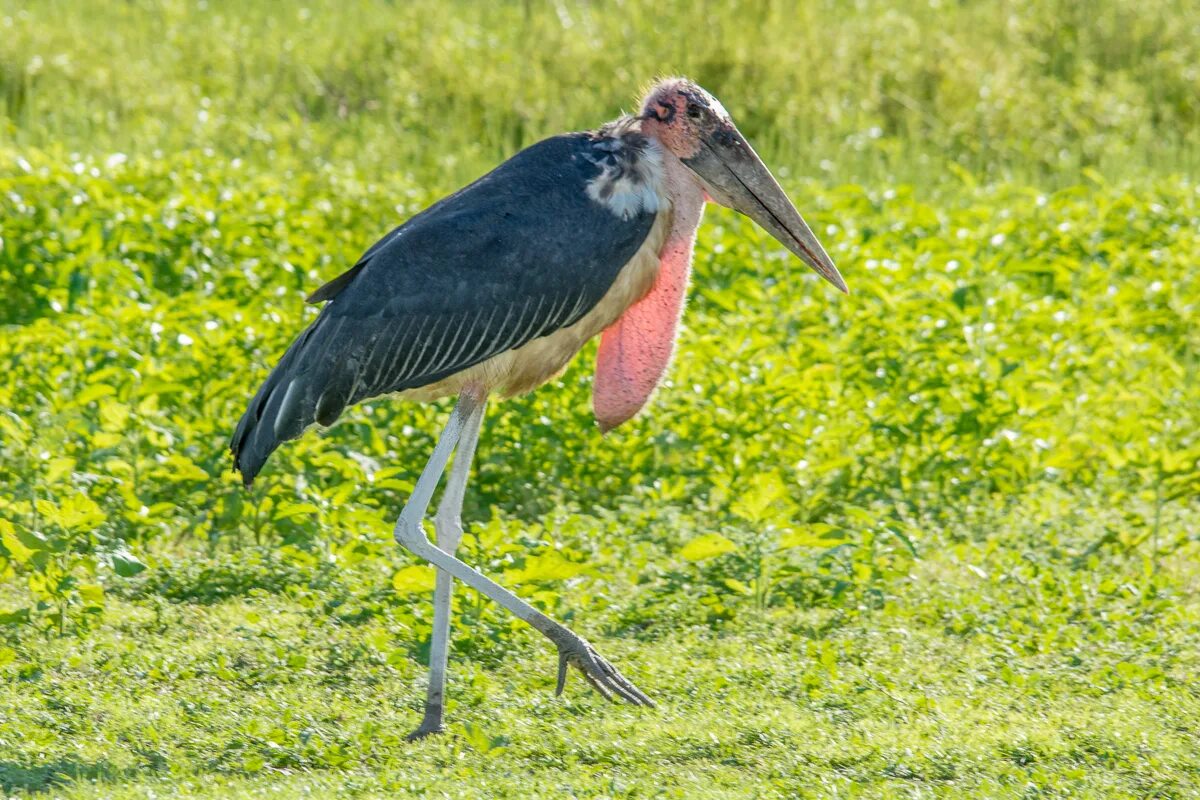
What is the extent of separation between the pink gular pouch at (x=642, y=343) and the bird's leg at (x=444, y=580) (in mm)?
338

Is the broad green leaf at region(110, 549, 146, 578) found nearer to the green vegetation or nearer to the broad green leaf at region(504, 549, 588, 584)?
the green vegetation

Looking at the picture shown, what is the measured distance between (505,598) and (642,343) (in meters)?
0.74

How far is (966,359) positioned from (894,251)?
1.14 m

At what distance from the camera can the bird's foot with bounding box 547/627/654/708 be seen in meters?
4.00

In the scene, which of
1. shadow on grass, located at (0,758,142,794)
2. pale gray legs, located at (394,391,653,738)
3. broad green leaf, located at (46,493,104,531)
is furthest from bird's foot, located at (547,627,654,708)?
broad green leaf, located at (46,493,104,531)

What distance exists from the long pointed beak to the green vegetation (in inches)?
31.3

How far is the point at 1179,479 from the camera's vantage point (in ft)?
18.6

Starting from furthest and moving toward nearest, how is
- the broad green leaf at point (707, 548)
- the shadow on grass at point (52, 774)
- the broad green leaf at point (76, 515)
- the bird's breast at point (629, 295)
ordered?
the broad green leaf at point (707, 548) < the broad green leaf at point (76, 515) < the bird's breast at point (629, 295) < the shadow on grass at point (52, 774)

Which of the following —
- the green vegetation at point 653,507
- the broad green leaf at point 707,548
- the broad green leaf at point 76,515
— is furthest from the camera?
the broad green leaf at point 707,548

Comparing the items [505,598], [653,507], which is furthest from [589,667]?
[653,507]

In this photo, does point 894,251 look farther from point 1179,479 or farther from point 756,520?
point 756,520

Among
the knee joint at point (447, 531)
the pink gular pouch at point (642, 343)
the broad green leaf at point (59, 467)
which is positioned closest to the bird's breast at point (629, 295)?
the pink gular pouch at point (642, 343)

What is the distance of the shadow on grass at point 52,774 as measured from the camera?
11.5 feet

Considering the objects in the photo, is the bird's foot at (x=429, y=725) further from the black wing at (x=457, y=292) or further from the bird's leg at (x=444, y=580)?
the black wing at (x=457, y=292)
